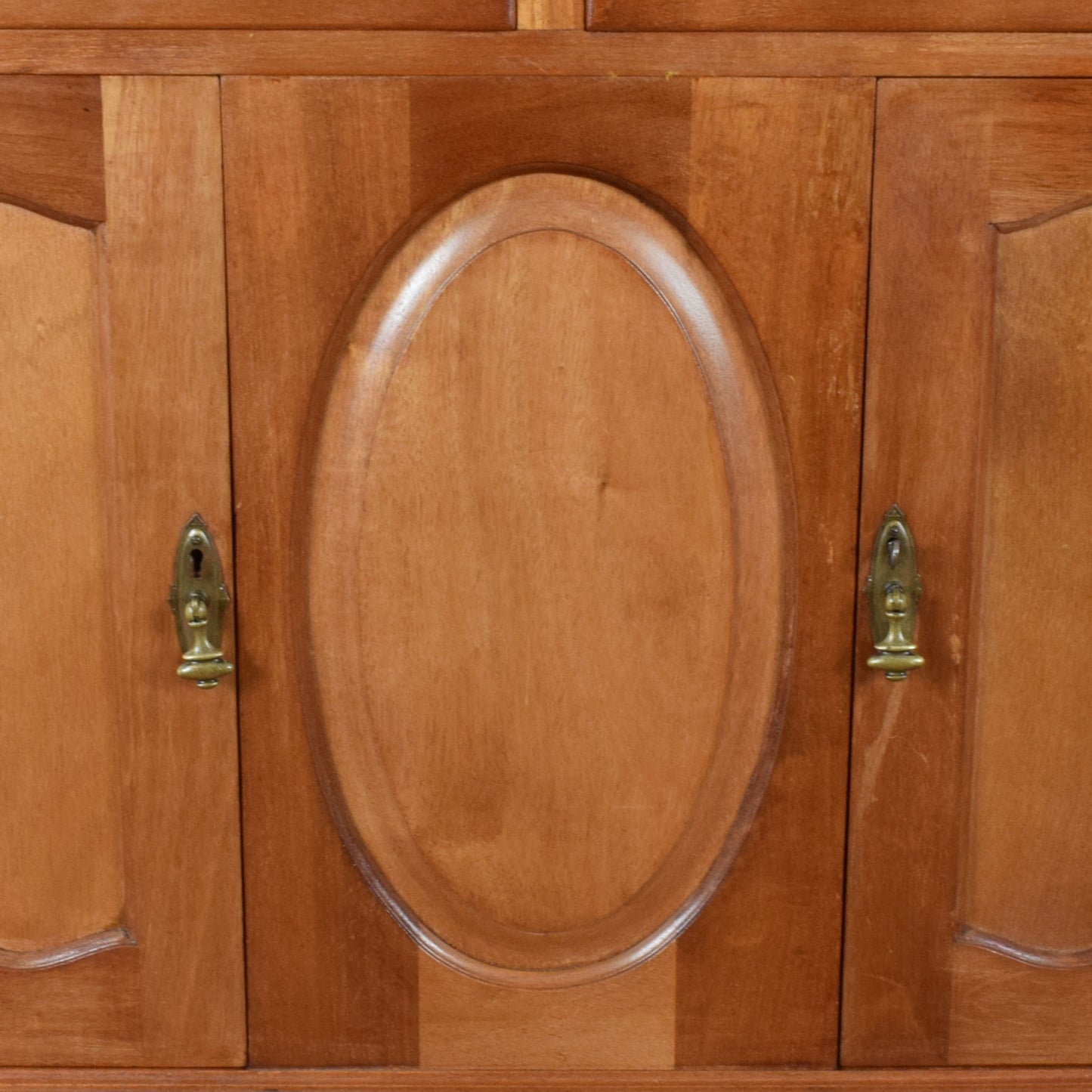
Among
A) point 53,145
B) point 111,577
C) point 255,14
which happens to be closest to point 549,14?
point 255,14

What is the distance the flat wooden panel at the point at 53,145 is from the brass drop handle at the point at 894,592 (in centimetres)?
45

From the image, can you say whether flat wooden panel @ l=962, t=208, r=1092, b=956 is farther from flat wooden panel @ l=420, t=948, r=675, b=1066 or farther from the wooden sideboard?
flat wooden panel @ l=420, t=948, r=675, b=1066

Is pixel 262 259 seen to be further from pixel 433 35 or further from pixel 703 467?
pixel 703 467

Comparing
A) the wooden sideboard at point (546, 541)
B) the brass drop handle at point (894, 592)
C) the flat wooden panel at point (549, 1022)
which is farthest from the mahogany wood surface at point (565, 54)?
the flat wooden panel at point (549, 1022)

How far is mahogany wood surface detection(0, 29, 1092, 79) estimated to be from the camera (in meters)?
0.58

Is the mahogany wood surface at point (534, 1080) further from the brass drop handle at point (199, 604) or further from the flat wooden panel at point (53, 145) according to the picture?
the flat wooden panel at point (53, 145)

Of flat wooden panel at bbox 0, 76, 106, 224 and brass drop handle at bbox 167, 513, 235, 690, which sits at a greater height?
flat wooden panel at bbox 0, 76, 106, 224

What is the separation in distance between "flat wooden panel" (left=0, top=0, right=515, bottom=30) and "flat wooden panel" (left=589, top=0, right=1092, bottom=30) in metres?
0.07

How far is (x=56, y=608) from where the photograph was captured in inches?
24.7

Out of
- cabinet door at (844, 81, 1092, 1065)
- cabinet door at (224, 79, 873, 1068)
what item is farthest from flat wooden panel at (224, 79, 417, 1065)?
cabinet door at (844, 81, 1092, 1065)

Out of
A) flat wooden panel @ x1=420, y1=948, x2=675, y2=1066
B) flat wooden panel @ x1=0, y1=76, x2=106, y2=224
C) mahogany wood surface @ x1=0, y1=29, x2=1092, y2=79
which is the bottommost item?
flat wooden panel @ x1=420, y1=948, x2=675, y2=1066

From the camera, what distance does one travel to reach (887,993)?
2.19ft

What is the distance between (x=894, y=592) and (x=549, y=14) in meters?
0.35

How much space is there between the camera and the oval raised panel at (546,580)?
0.61m
